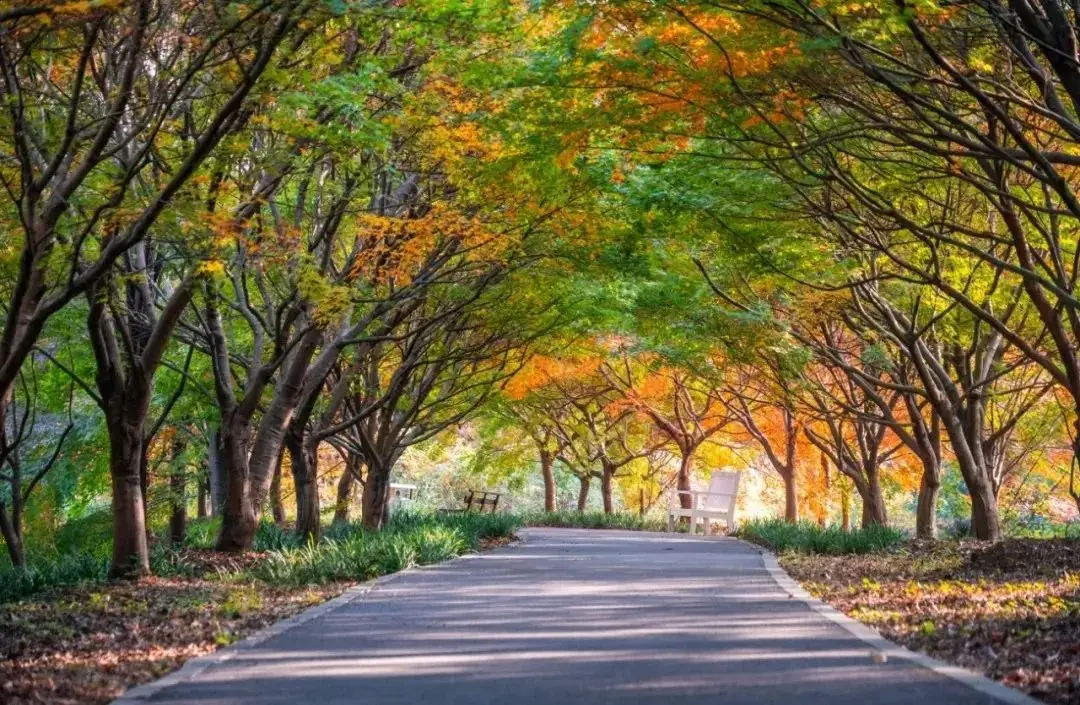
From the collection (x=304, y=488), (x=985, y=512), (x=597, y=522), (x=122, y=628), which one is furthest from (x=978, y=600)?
(x=597, y=522)

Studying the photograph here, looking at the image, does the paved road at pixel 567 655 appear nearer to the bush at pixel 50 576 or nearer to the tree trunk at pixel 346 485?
the bush at pixel 50 576

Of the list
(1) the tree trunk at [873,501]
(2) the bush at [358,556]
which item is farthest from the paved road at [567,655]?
(1) the tree trunk at [873,501]

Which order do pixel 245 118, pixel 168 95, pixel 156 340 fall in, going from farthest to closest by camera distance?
pixel 156 340
pixel 245 118
pixel 168 95

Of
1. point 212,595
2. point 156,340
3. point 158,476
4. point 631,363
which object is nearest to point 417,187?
point 156,340

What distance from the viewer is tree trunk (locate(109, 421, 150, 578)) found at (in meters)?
13.9

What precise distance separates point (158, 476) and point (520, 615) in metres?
A: 20.9

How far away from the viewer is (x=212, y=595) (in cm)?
1185

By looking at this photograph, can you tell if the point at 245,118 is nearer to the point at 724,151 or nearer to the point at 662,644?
the point at 724,151

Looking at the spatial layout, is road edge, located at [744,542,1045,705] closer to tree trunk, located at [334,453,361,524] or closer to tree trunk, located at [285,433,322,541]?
tree trunk, located at [285,433,322,541]

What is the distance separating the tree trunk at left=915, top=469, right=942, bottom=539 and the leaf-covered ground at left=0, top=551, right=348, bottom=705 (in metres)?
12.3

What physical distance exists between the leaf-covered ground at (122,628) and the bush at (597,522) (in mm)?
23012

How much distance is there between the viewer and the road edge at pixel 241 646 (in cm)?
616

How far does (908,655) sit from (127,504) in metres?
9.55

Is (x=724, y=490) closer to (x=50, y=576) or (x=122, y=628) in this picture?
(x=50, y=576)
